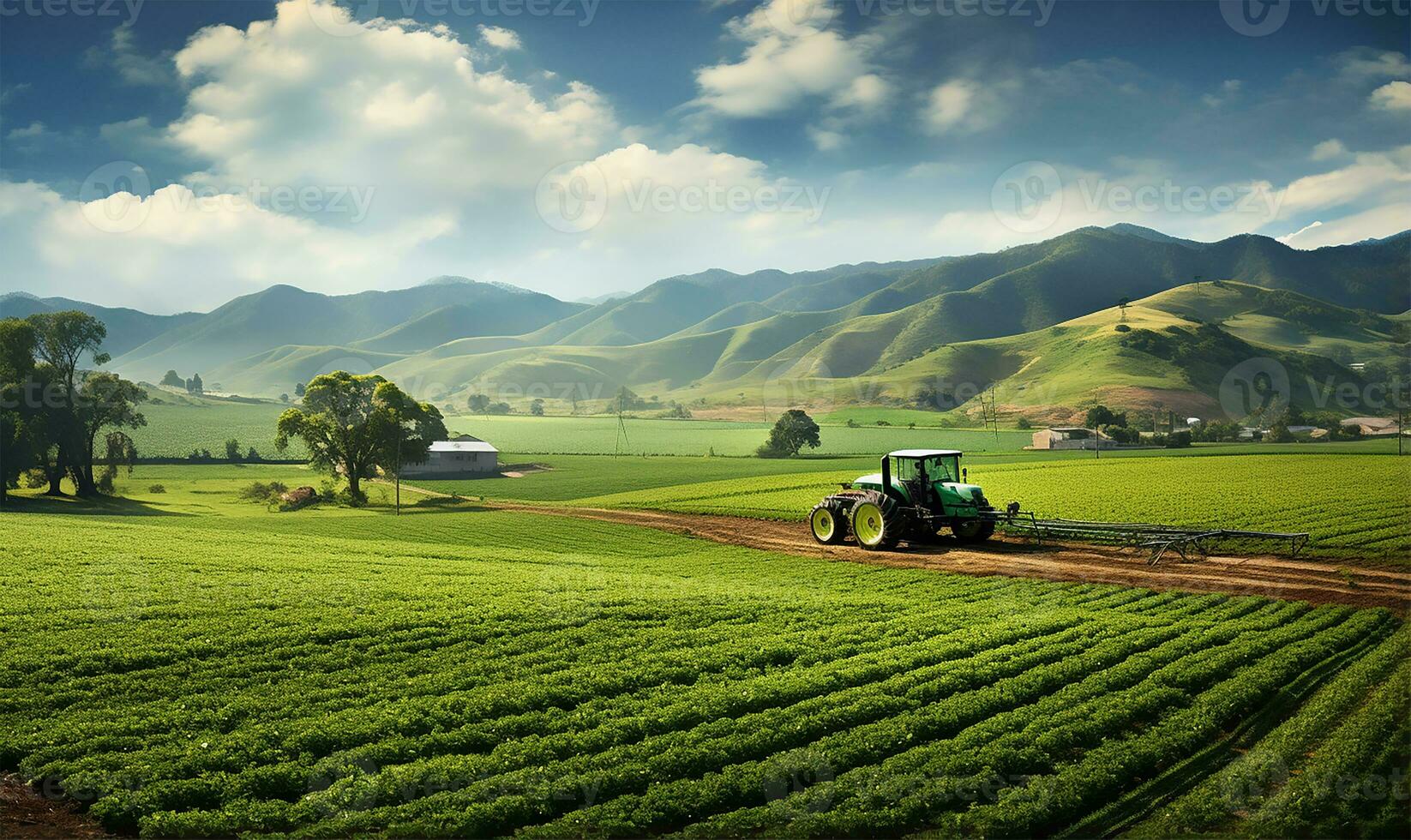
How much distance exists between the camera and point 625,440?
148m

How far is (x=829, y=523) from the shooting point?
34.8 metres

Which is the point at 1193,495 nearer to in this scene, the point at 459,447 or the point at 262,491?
the point at 262,491

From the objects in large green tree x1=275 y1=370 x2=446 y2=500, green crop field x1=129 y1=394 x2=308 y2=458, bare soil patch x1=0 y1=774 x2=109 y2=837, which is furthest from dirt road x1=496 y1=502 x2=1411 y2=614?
green crop field x1=129 y1=394 x2=308 y2=458

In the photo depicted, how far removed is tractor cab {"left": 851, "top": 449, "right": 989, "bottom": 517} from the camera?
32031 millimetres

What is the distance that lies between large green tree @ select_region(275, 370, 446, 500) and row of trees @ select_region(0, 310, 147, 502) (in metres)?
17.0

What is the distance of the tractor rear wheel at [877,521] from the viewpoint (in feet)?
104

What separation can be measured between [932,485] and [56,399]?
244 ft

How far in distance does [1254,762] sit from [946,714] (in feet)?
14.1

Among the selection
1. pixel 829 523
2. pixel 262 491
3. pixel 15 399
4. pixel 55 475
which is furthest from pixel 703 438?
pixel 829 523

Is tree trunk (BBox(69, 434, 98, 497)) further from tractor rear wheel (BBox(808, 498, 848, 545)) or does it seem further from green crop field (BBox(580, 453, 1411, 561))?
tractor rear wheel (BBox(808, 498, 848, 545))

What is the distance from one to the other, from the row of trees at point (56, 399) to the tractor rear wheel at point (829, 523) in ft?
215

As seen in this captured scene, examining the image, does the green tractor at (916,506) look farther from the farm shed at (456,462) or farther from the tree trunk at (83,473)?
the farm shed at (456,462)

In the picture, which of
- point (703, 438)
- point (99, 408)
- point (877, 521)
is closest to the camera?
point (877, 521)

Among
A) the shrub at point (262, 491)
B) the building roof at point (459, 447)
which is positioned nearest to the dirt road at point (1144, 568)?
the shrub at point (262, 491)
